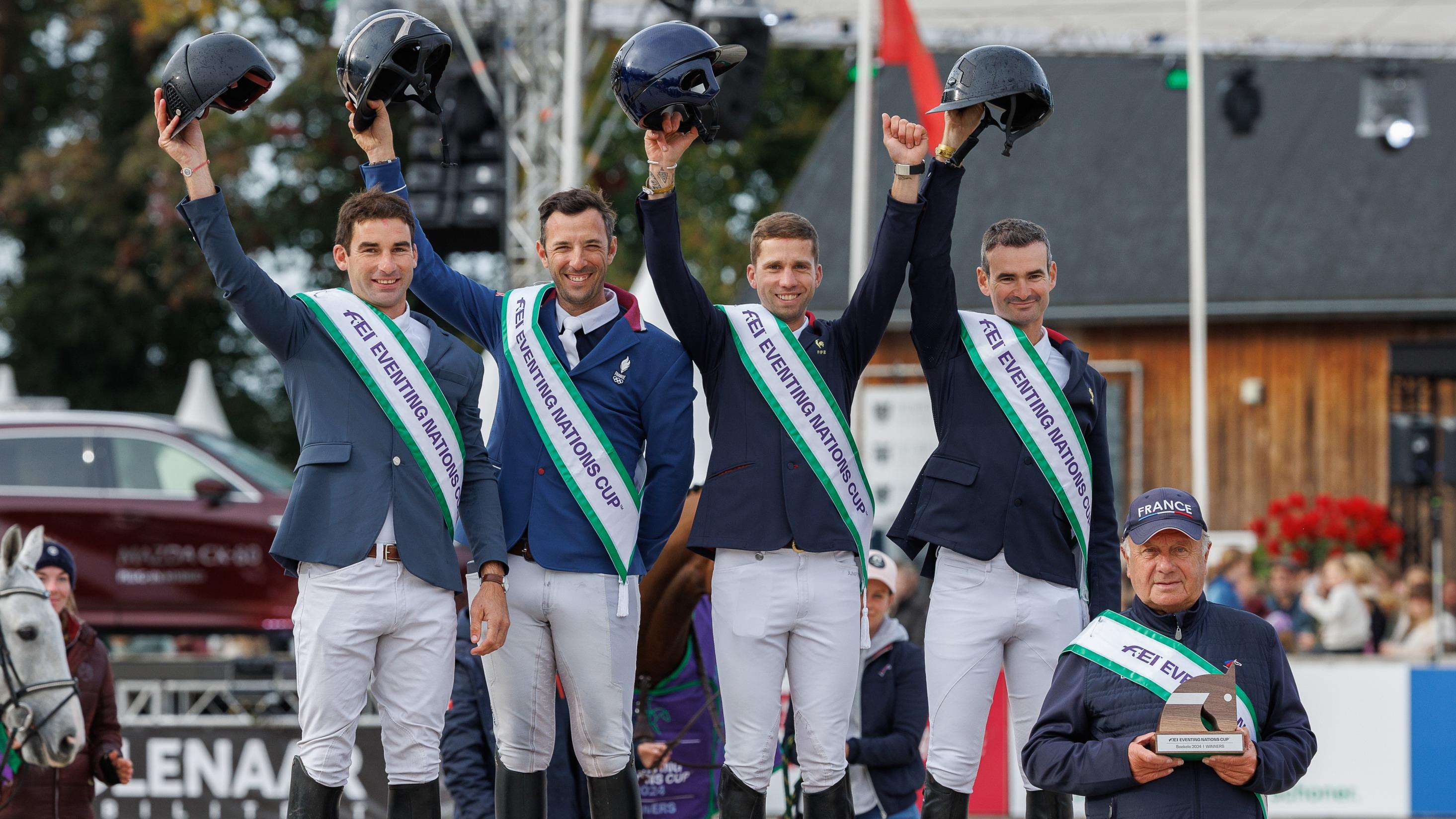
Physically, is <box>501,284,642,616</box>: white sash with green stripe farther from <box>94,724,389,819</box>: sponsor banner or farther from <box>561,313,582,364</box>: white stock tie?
<box>94,724,389,819</box>: sponsor banner

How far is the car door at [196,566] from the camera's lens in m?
11.7

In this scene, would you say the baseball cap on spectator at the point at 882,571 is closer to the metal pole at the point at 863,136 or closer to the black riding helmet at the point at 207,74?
the black riding helmet at the point at 207,74

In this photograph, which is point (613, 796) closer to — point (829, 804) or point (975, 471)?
point (829, 804)


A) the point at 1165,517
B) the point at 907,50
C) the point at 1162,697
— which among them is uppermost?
the point at 907,50

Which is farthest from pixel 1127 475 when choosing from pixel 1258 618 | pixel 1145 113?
pixel 1258 618

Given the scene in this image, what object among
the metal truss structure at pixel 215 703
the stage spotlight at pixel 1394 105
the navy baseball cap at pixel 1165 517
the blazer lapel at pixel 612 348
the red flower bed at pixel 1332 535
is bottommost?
the metal truss structure at pixel 215 703

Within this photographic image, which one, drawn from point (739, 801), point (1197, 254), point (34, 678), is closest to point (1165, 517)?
point (739, 801)

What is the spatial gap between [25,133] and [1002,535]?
24464mm

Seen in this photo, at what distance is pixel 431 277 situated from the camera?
17.1 ft

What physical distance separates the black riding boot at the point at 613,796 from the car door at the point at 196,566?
7.13 meters

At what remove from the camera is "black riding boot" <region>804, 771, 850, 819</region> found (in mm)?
4922

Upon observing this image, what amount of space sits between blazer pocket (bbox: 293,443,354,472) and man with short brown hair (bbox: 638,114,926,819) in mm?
1005

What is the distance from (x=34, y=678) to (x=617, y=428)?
252cm

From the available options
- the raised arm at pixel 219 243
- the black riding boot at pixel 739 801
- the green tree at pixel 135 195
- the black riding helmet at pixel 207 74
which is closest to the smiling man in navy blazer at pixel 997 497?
the black riding boot at pixel 739 801
